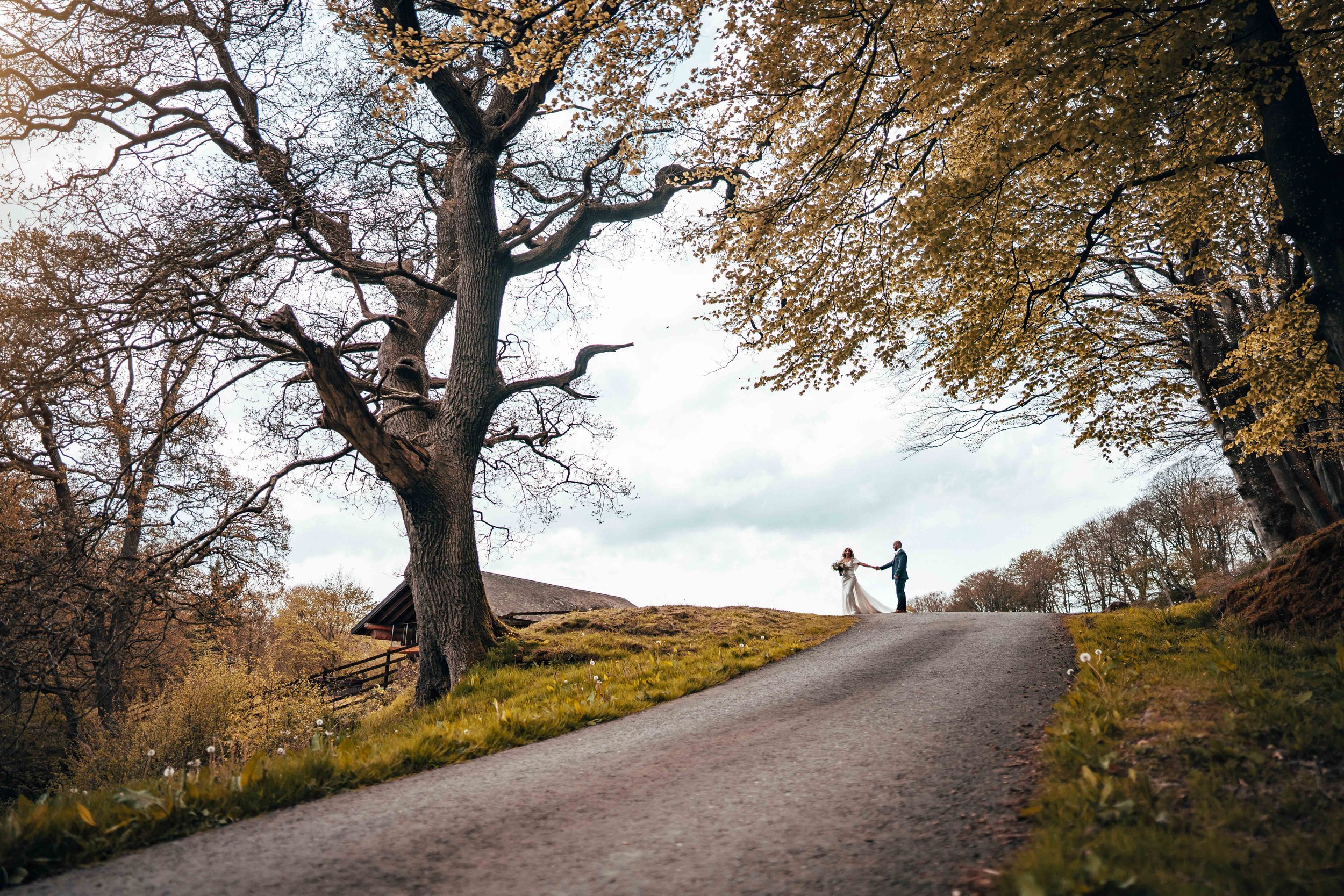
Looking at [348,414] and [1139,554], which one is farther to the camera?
[1139,554]

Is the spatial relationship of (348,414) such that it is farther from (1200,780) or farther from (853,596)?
(853,596)

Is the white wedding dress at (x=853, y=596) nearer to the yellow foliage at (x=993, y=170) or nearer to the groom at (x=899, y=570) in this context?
the groom at (x=899, y=570)

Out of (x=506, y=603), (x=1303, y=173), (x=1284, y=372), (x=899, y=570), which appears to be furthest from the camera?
(x=506, y=603)

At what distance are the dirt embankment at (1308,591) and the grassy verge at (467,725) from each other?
19.2 feet

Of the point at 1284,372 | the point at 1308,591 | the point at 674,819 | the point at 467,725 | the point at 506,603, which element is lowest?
the point at 674,819

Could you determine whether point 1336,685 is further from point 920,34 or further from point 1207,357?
point 1207,357

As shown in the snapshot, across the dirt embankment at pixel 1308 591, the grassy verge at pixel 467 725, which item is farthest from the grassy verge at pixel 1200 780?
the grassy verge at pixel 467 725

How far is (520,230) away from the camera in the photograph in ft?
44.7

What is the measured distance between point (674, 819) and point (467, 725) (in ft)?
10.6

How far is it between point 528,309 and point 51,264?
325 inches

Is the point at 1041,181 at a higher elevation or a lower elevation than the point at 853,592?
higher

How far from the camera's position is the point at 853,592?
18953mm

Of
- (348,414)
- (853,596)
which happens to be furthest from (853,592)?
(348,414)

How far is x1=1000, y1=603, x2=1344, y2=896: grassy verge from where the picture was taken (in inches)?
95.8
